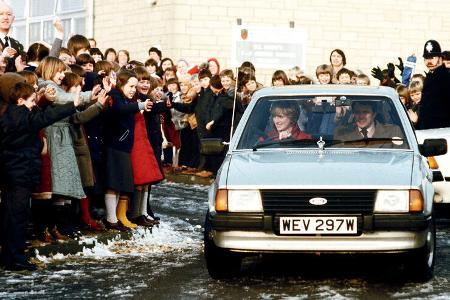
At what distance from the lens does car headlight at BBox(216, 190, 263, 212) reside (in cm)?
891

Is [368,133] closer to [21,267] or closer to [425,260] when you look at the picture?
[425,260]

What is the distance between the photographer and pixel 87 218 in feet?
40.3

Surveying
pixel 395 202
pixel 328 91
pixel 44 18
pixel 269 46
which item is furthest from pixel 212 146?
pixel 44 18

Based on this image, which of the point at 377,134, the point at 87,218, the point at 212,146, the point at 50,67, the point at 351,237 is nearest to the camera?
the point at 351,237

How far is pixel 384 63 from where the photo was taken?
1087 inches

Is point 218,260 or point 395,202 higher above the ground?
point 395,202

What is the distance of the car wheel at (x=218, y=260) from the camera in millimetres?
9148

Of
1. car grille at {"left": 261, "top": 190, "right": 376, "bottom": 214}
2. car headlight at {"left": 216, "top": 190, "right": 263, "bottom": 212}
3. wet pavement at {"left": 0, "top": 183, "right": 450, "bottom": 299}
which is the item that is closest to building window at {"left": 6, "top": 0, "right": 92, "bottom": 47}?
wet pavement at {"left": 0, "top": 183, "right": 450, "bottom": 299}

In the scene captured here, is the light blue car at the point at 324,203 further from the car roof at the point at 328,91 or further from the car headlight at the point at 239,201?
the car roof at the point at 328,91

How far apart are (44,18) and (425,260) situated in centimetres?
2406

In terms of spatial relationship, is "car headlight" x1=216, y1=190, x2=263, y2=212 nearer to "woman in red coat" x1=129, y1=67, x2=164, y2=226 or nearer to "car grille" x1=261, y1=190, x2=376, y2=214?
"car grille" x1=261, y1=190, x2=376, y2=214

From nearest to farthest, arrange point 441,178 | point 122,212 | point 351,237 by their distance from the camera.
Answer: point 351,237, point 122,212, point 441,178

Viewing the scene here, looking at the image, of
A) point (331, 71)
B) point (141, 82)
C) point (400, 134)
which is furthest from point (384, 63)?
point (400, 134)

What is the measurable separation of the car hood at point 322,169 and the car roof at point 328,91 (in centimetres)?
86
